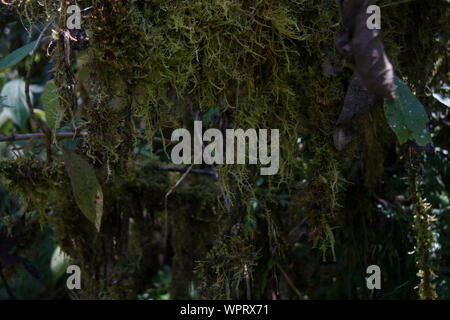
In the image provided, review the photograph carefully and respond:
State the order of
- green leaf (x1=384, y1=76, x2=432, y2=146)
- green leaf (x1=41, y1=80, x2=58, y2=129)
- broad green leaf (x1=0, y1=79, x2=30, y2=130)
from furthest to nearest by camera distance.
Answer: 1. broad green leaf (x1=0, y1=79, x2=30, y2=130)
2. green leaf (x1=41, y1=80, x2=58, y2=129)
3. green leaf (x1=384, y1=76, x2=432, y2=146)

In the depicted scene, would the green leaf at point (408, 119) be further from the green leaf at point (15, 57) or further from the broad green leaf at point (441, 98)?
the green leaf at point (15, 57)

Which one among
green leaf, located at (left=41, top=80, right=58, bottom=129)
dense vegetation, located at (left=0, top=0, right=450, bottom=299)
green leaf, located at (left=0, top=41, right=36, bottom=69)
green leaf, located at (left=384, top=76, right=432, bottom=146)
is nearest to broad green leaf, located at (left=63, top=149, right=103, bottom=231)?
dense vegetation, located at (left=0, top=0, right=450, bottom=299)

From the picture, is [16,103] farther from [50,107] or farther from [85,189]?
[85,189]

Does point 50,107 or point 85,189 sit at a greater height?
point 50,107

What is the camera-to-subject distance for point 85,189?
0.89 meters

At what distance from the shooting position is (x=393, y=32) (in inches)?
38.9

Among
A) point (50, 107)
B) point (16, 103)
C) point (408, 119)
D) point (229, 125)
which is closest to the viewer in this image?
point (408, 119)

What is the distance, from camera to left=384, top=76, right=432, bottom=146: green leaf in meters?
0.83

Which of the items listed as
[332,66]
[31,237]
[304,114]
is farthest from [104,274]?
[332,66]

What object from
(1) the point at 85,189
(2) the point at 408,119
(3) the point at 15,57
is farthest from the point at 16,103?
(2) the point at 408,119

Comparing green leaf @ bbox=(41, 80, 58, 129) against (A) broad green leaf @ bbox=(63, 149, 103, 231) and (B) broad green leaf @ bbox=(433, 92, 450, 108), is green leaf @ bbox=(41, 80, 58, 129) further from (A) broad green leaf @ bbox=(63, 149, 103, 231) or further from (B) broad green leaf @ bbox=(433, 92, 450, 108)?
(B) broad green leaf @ bbox=(433, 92, 450, 108)

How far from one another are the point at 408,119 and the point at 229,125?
0.43 meters

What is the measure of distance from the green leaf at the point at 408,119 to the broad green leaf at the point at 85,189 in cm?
60

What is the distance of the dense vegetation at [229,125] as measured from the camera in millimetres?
832
